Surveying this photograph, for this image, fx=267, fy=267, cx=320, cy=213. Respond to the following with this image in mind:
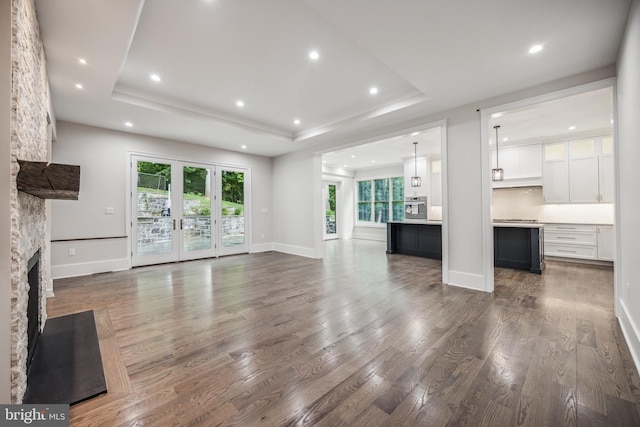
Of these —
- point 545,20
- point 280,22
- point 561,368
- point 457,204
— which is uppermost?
point 280,22

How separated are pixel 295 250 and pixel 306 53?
16.5ft

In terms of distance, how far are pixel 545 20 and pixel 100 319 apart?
5115mm

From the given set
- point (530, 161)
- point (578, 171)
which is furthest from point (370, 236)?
point (578, 171)

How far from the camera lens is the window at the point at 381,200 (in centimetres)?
1003

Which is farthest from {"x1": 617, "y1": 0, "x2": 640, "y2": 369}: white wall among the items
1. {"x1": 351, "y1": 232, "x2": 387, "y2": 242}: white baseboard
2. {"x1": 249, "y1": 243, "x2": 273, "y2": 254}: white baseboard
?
{"x1": 351, "y1": 232, "x2": 387, "y2": 242}: white baseboard

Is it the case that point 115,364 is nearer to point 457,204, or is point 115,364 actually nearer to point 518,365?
point 518,365

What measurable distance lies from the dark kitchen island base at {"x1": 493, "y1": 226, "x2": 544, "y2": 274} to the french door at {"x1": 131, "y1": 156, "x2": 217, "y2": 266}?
20.9ft

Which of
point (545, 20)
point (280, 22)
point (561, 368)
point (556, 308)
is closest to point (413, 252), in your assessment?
point (556, 308)

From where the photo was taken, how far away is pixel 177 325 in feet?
8.93

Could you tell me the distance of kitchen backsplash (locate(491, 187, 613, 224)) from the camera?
231 inches

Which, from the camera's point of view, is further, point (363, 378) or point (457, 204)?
point (457, 204)

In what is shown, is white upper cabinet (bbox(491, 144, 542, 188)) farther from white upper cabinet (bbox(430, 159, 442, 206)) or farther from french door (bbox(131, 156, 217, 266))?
french door (bbox(131, 156, 217, 266))

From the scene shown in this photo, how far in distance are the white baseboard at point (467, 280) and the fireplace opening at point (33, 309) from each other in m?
4.66

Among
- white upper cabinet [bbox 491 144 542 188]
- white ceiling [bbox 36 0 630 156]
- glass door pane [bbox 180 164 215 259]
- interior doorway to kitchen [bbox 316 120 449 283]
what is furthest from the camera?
interior doorway to kitchen [bbox 316 120 449 283]
